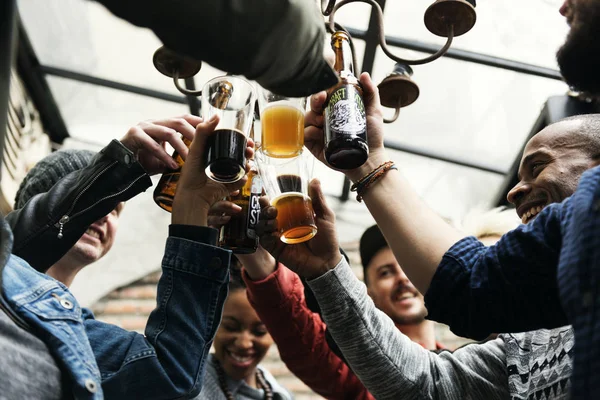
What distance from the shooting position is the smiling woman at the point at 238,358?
205 centimetres

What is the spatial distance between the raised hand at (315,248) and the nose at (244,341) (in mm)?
900

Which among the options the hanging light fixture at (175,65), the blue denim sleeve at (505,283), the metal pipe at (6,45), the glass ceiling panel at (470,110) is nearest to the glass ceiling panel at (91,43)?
the glass ceiling panel at (470,110)

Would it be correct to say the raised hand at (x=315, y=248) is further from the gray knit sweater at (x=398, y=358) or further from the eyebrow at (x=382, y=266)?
the eyebrow at (x=382, y=266)

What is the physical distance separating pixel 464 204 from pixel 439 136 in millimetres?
776

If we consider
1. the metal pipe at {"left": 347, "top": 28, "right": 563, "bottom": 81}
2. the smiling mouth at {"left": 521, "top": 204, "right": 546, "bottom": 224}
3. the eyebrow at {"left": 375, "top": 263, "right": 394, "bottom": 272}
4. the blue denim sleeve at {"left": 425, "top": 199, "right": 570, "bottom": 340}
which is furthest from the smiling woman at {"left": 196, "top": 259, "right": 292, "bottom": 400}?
the metal pipe at {"left": 347, "top": 28, "right": 563, "bottom": 81}

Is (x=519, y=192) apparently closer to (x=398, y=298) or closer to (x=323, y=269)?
(x=323, y=269)

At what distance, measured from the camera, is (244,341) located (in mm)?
2172

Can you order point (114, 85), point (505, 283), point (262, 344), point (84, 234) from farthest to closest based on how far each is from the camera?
1. point (114, 85)
2. point (262, 344)
3. point (84, 234)
4. point (505, 283)

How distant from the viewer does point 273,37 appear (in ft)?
2.13

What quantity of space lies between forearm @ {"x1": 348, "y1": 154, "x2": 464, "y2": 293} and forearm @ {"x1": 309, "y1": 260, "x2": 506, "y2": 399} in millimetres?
257

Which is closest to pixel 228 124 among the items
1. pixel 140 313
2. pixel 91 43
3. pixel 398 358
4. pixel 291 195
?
pixel 291 195

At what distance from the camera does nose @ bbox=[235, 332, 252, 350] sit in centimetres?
215

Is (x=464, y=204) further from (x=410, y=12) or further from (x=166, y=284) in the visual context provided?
(x=166, y=284)

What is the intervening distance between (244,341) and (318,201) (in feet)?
3.36
